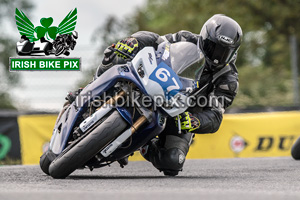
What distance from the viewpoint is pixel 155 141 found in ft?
19.5

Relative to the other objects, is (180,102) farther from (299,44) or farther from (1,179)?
(299,44)

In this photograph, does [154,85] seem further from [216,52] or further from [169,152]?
[169,152]

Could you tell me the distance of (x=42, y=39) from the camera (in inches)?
340

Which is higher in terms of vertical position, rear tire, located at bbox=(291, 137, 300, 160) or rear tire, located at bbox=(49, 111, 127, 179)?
rear tire, located at bbox=(49, 111, 127, 179)

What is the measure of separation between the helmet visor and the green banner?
4084mm

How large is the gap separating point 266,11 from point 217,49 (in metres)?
14.6

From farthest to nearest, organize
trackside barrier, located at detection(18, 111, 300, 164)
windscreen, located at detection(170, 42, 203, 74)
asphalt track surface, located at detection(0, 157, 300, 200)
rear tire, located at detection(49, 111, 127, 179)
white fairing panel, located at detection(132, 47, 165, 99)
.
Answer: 1. trackside barrier, located at detection(18, 111, 300, 164)
2. windscreen, located at detection(170, 42, 203, 74)
3. white fairing panel, located at detection(132, 47, 165, 99)
4. rear tire, located at detection(49, 111, 127, 179)
5. asphalt track surface, located at detection(0, 157, 300, 200)

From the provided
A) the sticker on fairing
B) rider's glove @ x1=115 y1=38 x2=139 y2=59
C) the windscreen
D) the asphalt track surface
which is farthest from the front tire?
the windscreen

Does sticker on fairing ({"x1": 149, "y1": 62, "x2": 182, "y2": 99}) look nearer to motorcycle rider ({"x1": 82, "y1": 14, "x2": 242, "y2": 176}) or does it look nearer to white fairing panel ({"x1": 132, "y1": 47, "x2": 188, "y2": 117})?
white fairing panel ({"x1": 132, "y1": 47, "x2": 188, "y2": 117})

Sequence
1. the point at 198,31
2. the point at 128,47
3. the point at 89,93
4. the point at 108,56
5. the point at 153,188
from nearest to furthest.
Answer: the point at 153,188
the point at 89,93
the point at 128,47
the point at 108,56
the point at 198,31

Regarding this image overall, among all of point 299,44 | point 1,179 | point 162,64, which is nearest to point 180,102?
point 162,64

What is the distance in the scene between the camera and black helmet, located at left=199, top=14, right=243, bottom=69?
5.28m

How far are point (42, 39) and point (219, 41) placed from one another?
160 inches

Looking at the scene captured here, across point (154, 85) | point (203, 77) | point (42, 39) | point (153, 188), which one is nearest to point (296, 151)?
point (203, 77)
